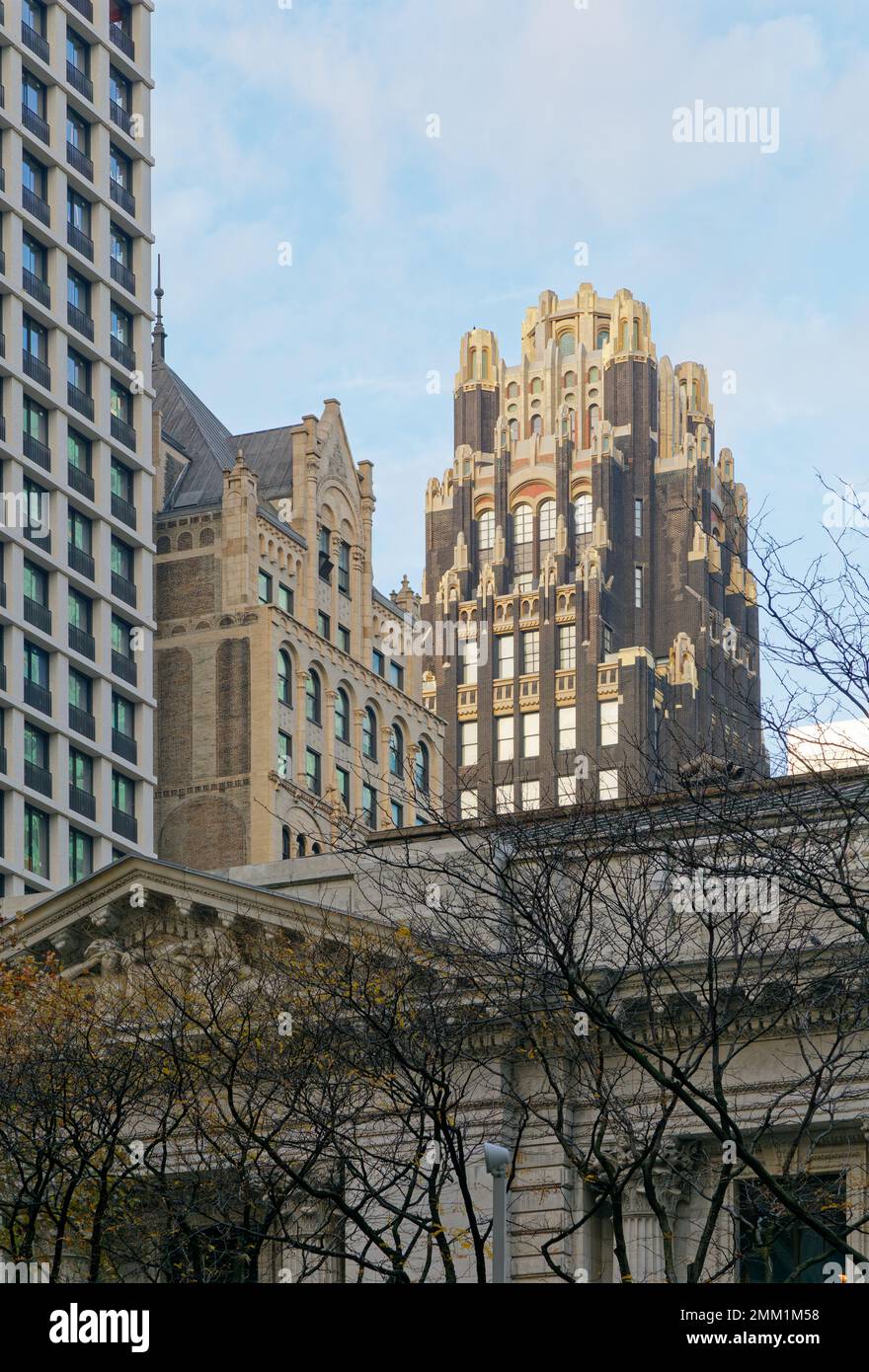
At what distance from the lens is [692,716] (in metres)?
148

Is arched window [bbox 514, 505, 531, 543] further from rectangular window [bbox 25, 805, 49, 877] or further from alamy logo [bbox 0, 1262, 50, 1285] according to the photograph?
alamy logo [bbox 0, 1262, 50, 1285]

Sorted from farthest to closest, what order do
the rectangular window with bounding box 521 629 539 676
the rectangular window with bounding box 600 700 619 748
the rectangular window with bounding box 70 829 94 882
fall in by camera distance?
the rectangular window with bounding box 521 629 539 676, the rectangular window with bounding box 600 700 619 748, the rectangular window with bounding box 70 829 94 882

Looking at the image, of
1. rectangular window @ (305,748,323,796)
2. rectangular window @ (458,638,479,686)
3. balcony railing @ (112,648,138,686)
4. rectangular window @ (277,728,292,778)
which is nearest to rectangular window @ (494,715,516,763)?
rectangular window @ (458,638,479,686)

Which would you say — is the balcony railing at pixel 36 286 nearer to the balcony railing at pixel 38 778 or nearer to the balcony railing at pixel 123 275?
the balcony railing at pixel 123 275

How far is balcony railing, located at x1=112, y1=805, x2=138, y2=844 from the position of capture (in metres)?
95.6

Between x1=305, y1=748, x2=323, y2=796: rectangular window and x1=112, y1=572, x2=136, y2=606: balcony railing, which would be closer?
x1=112, y1=572, x2=136, y2=606: balcony railing

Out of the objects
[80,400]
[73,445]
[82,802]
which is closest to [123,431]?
[80,400]

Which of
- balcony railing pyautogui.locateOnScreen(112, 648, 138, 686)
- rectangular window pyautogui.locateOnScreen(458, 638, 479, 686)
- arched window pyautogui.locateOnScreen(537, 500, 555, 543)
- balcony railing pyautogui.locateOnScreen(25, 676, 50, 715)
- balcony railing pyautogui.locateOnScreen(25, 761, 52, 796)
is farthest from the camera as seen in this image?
arched window pyautogui.locateOnScreen(537, 500, 555, 543)

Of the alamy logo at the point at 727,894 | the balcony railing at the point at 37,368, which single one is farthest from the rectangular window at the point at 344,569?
the alamy logo at the point at 727,894

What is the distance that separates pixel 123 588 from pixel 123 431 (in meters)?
6.94

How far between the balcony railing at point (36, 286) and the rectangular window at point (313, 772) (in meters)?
21.3

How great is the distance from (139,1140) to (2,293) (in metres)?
64.5

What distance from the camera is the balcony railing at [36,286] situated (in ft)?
318
